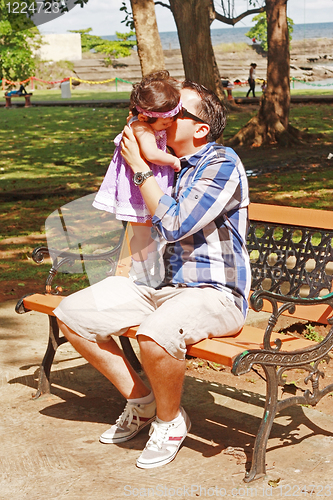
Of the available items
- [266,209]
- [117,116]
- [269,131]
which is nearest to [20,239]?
[266,209]

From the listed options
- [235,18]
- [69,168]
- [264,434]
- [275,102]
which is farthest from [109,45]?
[264,434]

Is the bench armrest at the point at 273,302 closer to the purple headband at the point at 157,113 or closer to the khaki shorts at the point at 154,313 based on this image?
the khaki shorts at the point at 154,313

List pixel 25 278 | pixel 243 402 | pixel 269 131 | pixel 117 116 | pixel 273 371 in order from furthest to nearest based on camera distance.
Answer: pixel 117 116
pixel 269 131
pixel 25 278
pixel 243 402
pixel 273 371

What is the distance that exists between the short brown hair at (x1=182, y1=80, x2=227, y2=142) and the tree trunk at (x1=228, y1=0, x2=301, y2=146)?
11.6 m

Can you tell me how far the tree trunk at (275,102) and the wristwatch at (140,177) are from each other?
11.9 meters

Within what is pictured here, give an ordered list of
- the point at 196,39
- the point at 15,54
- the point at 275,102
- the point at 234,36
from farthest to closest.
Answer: the point at 234,36
the point at 15,54
the point at 275,102
the point at 196,39

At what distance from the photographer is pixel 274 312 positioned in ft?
9.53

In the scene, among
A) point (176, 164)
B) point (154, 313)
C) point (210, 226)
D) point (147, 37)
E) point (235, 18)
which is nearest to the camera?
point (154, 313)

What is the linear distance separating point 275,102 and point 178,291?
1237cm

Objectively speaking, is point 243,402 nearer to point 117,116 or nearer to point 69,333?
point 69,333

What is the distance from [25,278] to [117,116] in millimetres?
16192

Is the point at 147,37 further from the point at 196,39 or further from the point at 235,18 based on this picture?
the point at 235,18

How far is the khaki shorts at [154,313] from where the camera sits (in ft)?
9.14

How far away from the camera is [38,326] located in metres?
4.76
